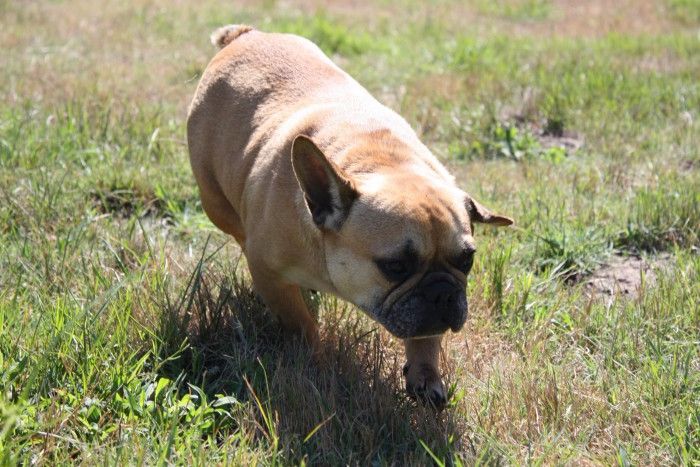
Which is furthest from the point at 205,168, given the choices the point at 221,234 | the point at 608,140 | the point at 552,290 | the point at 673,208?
the point at 608,140

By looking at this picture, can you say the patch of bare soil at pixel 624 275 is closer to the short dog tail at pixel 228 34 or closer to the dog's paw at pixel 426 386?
the dog's paw at pixel 426 386

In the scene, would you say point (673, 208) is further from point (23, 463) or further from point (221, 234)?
point (23, 463)

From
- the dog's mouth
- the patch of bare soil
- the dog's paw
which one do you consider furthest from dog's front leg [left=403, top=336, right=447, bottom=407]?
the patch of bare soil

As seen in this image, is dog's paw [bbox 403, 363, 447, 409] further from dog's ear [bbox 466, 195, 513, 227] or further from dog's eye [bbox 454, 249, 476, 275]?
dog's ear [bbox 466, 195, 513, 227]

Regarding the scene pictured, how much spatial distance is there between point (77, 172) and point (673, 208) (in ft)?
13.0

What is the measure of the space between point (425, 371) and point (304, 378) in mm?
545

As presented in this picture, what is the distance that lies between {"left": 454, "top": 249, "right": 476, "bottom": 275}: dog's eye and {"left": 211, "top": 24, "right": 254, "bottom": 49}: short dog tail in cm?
249

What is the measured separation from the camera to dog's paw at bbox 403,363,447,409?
3938mm

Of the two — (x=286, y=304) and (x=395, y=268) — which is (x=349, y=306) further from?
(x=395, y=268)

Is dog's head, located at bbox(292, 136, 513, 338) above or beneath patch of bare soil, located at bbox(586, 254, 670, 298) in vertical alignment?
Answer: above

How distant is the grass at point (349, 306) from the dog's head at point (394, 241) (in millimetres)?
388

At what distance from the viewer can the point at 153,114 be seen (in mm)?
7504

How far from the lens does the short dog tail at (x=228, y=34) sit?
18.7ft

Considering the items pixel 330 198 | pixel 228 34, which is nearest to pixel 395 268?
pixel 330 198
